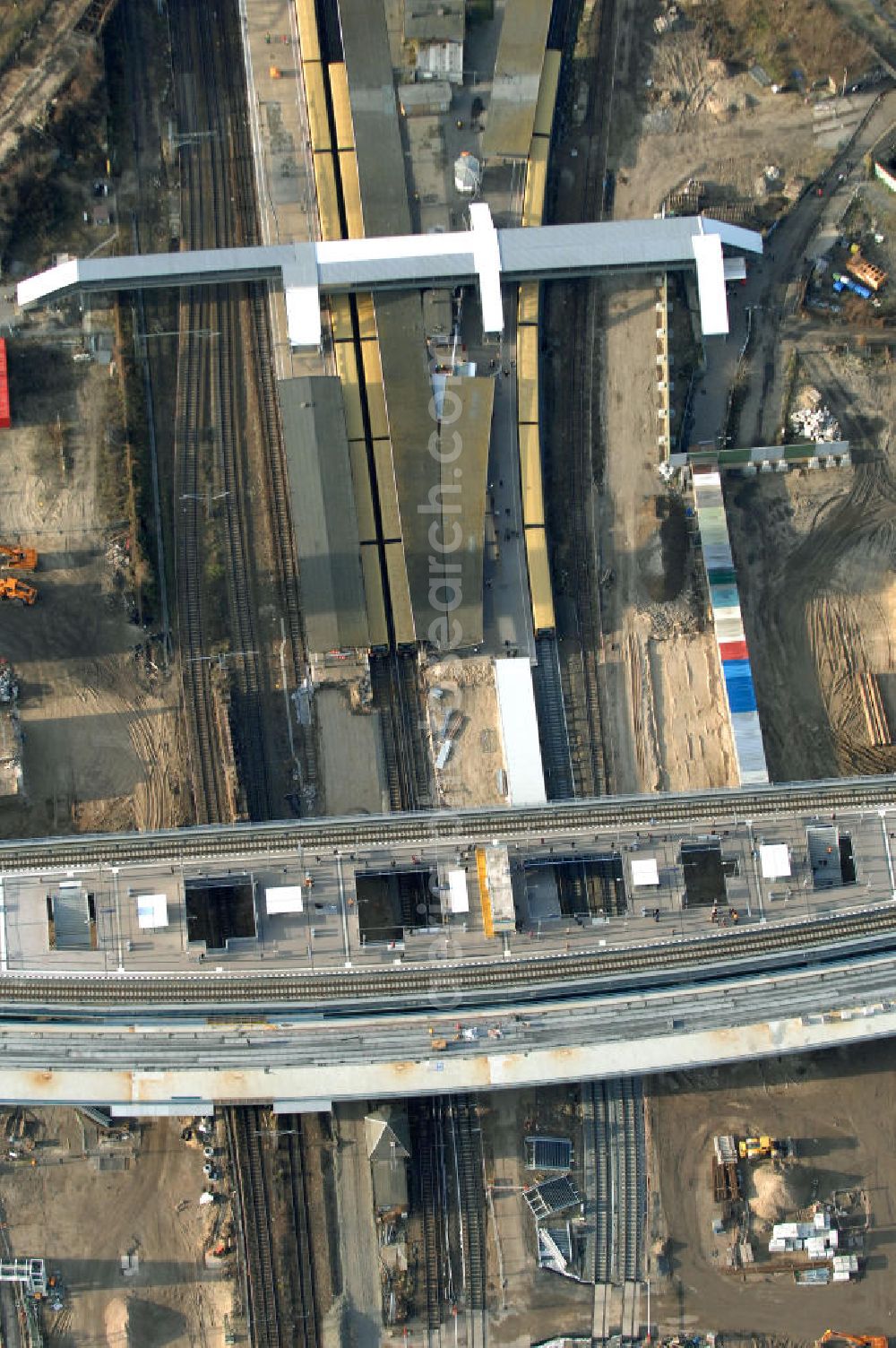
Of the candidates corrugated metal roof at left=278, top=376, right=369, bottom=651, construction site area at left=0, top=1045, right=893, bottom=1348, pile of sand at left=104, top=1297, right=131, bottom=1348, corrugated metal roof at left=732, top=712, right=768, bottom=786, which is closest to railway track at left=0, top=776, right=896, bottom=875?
corrugated metal roof at left=732, top=712, right=768, bottom=786

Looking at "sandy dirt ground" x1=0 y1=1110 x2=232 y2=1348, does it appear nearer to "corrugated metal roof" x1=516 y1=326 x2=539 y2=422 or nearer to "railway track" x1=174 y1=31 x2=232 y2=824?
"railway track" x1=174 y1=31 x2=232 y2=824

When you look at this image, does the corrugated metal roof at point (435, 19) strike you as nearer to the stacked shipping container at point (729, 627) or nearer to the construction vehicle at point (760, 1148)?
the stacked shipping container at point (729, 627)

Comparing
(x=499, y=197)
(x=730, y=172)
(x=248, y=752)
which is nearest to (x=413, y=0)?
(x=499, y=197)

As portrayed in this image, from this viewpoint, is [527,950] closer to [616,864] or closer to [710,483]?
[616,864]

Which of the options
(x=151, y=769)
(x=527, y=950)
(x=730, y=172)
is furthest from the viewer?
(x=730, y=172)

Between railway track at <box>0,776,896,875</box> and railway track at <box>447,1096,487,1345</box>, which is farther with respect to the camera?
railway track at <box>447,1096,487,1345</box>

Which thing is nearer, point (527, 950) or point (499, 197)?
point (527, 950)
